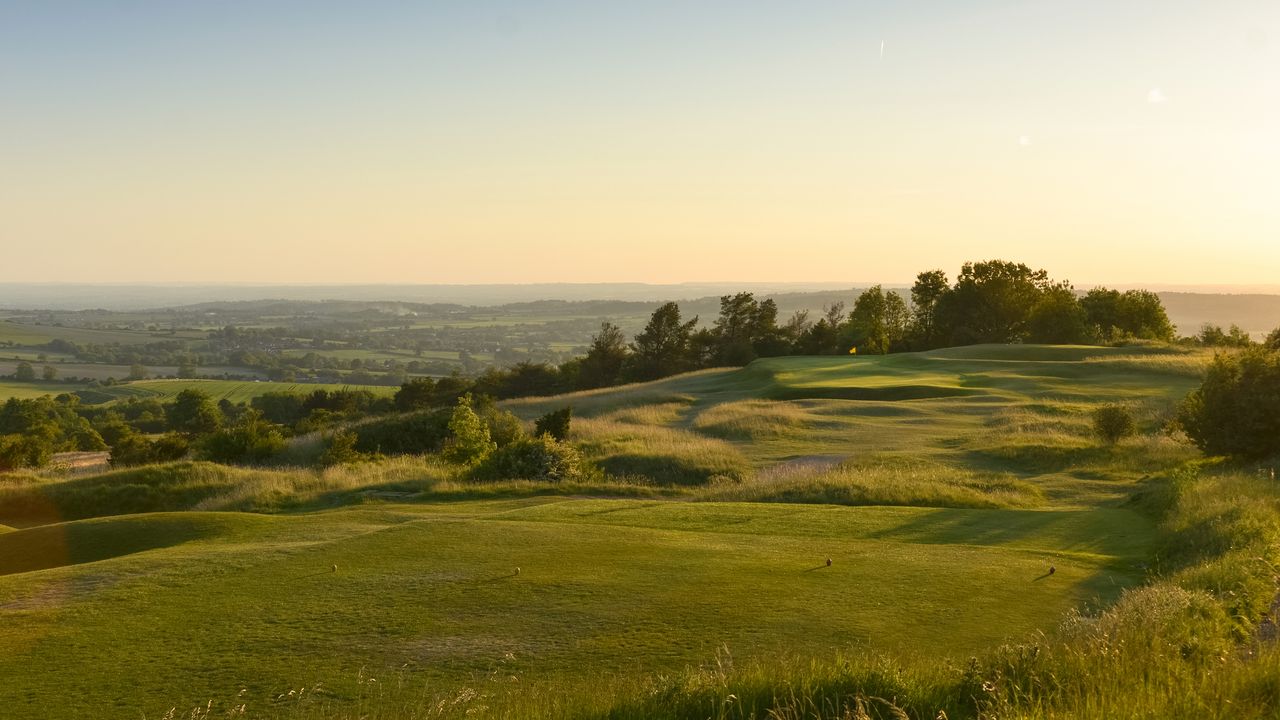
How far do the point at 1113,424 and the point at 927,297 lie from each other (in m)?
76.0

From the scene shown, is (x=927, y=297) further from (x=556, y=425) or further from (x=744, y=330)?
(x=556, y=425)

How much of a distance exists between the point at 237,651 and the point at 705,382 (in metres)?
60.4

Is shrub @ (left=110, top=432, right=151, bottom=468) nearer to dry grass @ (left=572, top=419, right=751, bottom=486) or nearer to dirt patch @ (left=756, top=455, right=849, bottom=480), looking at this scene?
dry grass @ (left=572, top=419, right=751, bottom=486)

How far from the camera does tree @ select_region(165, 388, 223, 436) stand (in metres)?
71.9

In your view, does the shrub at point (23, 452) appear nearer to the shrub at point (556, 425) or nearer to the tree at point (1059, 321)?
the shrub at point (556, 425)

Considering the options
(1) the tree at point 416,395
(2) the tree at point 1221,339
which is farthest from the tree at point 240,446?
(2) the tree at point 1221,339

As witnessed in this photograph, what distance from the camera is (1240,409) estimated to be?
27.5 meters

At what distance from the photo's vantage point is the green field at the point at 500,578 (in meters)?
9.07

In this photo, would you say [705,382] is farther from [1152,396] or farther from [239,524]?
[239,524]

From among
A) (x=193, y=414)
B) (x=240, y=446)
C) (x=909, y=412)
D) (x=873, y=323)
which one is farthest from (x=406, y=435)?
(x=873, y=323)

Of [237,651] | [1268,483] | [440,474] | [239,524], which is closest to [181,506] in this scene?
[440,474]

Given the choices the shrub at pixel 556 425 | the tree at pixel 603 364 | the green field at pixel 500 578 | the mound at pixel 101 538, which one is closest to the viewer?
the green field at pixel 500 578

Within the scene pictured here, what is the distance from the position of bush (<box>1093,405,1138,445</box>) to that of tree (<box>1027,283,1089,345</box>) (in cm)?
6335

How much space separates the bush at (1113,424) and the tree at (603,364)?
212 ft
